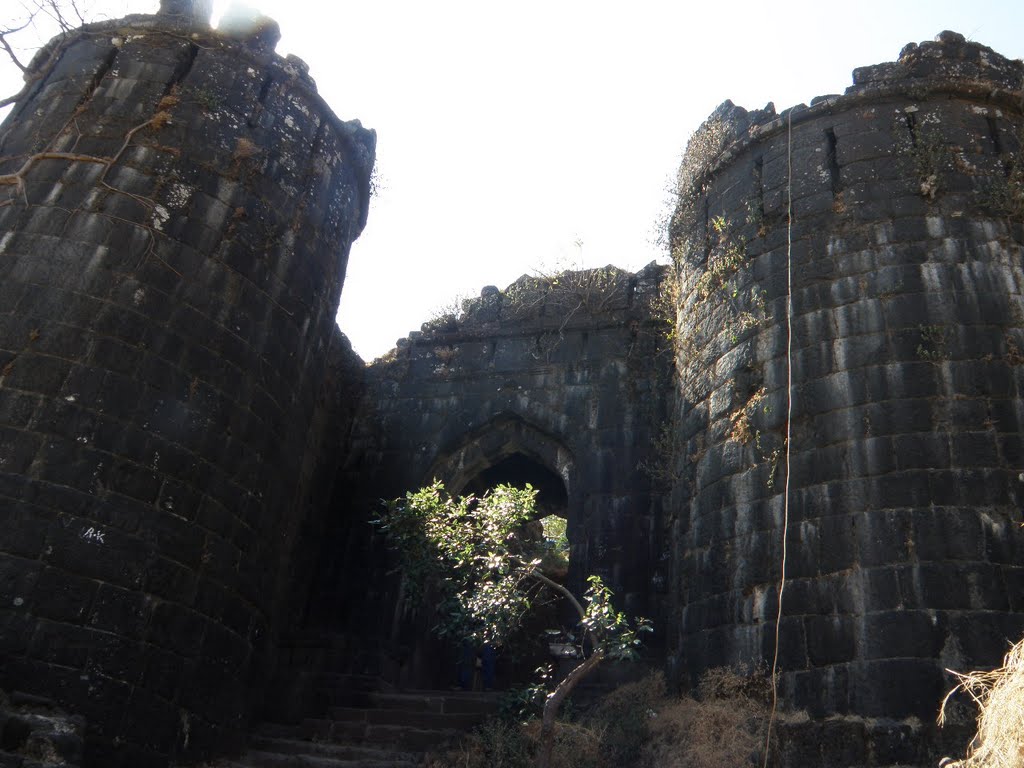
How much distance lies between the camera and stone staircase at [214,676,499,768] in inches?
314

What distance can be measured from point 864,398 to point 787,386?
69 centimetres

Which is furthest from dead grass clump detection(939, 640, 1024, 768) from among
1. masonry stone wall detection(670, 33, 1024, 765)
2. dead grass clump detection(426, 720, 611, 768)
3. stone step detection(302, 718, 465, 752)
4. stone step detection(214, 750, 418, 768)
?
stone step detection(302, 718, 465, 752)

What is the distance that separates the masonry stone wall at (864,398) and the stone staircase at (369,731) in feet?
7.39

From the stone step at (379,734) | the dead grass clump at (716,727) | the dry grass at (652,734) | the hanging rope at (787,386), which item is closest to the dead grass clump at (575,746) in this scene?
the dry grass at (652,734)

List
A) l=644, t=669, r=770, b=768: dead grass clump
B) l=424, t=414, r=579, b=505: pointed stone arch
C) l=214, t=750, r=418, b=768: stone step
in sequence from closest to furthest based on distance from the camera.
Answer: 1. l=644, t=669, r=770, b=768: dead grass clump
2. l=214, t=750, r=418, b=768: stone step
3. l=424, t=414, r=579, b=505: pointed stone arch

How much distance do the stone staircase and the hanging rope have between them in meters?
2.92

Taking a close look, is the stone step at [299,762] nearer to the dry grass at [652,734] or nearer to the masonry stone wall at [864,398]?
the dry grass at [652,734]

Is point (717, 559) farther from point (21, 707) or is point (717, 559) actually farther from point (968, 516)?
point (21, 707)

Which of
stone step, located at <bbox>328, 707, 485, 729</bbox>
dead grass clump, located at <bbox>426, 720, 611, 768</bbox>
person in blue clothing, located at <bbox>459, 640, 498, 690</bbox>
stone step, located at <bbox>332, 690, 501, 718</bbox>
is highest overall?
person in blue clothing, located at <bbox>459, 640, 498, 690</bbox>

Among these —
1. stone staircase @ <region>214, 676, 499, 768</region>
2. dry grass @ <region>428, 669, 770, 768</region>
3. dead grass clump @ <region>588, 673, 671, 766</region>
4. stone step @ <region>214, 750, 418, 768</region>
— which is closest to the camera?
dry grass @ <region>428, 669, 770, 768</region>

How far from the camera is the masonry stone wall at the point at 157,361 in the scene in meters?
6.97

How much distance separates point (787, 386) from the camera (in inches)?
316

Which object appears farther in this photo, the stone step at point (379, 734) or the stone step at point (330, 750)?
the stone step at point (379, 734)

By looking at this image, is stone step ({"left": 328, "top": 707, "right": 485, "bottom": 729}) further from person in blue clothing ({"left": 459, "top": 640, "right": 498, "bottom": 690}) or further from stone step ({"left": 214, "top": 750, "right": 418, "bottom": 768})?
person in blue clothing ({"left": 459, "top": 640, "right": 498, "bottom": 690})
